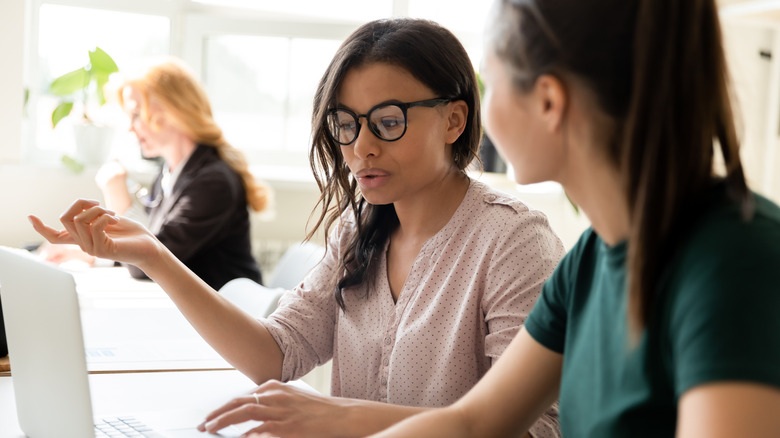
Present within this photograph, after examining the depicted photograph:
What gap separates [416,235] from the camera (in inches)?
59.4

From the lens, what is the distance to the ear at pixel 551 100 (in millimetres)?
784

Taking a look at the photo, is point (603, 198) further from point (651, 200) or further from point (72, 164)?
point (72, 164)

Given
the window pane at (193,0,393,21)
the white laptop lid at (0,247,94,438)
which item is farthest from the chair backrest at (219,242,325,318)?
the window pane at (193,0,393,21)

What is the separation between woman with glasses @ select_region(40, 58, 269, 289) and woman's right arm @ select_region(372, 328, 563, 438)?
187 cm

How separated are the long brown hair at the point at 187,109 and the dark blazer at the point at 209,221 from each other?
0.03 m

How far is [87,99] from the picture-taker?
11.3ft

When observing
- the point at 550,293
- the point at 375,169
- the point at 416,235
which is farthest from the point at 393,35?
the point at 550,293

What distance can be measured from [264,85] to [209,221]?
1.16 m

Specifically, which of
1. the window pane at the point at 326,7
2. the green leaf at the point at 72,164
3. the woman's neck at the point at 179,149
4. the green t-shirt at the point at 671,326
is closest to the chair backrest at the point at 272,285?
the woman's neck at the point at 179,149

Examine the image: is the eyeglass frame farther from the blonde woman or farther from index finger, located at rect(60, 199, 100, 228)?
the blonde woman

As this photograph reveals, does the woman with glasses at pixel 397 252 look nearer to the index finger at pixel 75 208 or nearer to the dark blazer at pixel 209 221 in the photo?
the index finger at pixel 75 208

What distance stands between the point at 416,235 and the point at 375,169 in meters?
0.17

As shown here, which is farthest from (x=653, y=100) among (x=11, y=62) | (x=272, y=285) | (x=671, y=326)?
(x=11, y=62)

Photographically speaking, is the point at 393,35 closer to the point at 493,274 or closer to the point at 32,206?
the point at 493,274
